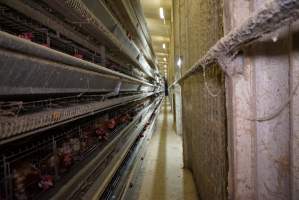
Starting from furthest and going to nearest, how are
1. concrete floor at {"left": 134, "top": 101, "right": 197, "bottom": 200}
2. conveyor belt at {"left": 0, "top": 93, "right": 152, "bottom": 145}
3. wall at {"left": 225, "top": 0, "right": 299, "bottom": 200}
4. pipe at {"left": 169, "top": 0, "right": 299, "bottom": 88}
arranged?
concrete floor at {"left": 134, "top": 101, "right": 197, "bottom": 200} < wall at {"left": 225, "top": 0, "right": 299, "bottom": 200} < conveyor belt at {"left": 0, "top": 93, "right": 152, "bottom": 145} < pipe at {"left": 169, "top": 0, "right": 299, "bottom": 88}

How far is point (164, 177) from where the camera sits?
9.62ft

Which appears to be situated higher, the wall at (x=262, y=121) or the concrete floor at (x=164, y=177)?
the wall at (x=262, y=121)

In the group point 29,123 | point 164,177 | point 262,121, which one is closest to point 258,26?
point 262,121

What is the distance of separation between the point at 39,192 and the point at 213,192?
1.00 metres

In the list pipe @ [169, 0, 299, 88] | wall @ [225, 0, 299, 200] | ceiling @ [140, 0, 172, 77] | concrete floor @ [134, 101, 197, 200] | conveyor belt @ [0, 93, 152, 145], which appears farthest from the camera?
ceiling @ [140, 0, 172, 77]

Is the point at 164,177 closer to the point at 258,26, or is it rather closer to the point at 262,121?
the point at 262,121

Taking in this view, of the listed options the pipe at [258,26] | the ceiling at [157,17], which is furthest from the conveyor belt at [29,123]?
the ceiling at [157,17]

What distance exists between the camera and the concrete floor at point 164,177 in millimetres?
2463

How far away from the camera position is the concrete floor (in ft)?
8.08

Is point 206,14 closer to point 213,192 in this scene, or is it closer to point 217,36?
point 217,36

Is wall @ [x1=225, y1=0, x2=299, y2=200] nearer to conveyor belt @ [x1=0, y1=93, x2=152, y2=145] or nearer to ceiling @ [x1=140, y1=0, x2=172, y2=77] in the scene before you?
conveyor belt @ [x1=0, y1=93, x2=152, y2=145]

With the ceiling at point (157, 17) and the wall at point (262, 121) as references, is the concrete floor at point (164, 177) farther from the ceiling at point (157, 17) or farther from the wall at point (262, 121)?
the ceiling at point (157, 17)

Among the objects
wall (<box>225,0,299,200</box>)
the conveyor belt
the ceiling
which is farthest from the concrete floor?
the ceiling

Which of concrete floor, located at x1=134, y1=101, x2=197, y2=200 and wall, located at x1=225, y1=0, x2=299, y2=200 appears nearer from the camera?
wall, located at x1=225, y1=0, x2=299, y2=200
